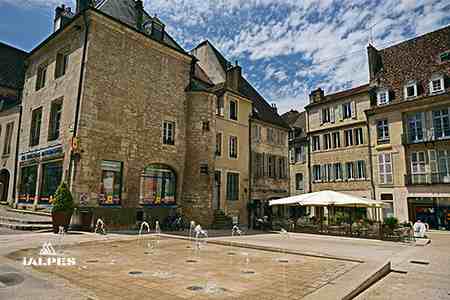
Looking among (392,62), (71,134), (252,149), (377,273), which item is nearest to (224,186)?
(252,149)

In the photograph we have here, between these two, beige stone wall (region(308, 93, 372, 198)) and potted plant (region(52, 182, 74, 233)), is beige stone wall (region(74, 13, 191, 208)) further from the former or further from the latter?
beige stone wall (region(308, 93, 372, 198))

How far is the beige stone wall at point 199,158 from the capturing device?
54.5 ft

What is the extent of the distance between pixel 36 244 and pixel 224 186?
12.5 m

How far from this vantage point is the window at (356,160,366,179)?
2442 cm

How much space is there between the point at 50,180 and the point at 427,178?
23.8 meters

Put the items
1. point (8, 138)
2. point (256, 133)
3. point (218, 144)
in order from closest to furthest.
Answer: point (218, 144), point (8, 138), point (256, 133)

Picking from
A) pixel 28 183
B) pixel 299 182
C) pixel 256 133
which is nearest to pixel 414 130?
pixel 299 182

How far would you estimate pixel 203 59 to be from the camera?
2336 centimetres

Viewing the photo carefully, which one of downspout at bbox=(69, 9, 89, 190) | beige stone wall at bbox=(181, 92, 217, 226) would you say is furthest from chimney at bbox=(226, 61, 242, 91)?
downspout at bbox=(69, 9, 89, 190)

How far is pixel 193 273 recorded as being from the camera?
5.48 meters

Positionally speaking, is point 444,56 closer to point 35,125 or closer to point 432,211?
point 432,211

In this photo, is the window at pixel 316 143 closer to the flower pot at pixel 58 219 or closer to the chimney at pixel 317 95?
the chimney at pixel 317 95

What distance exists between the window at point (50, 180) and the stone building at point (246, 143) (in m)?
9.05

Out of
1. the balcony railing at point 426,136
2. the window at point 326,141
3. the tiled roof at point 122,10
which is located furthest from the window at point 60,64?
the balcony railing at point 426,136
